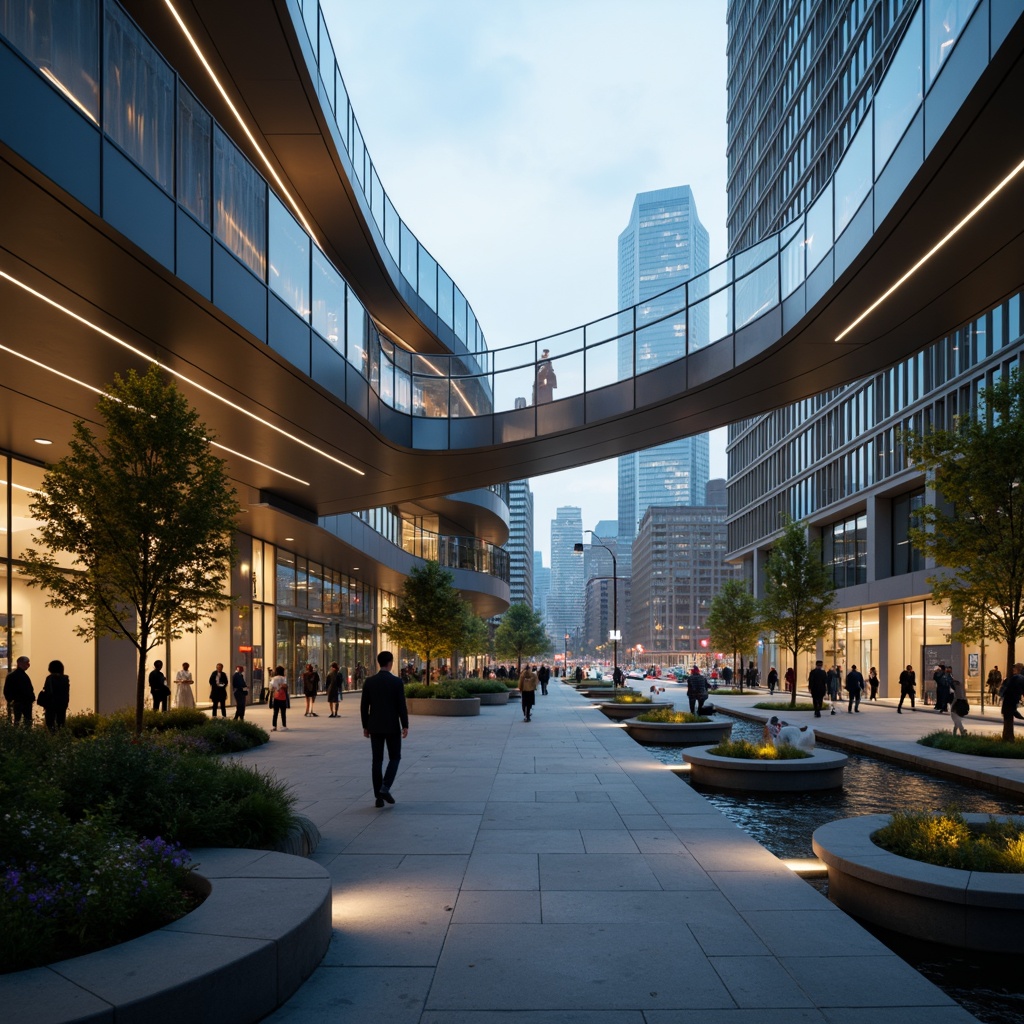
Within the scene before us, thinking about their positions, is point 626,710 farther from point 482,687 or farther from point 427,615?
point 482,687

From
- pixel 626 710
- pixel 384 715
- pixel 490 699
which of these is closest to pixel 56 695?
pixel 384 715

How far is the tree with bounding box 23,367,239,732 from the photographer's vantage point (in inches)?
534

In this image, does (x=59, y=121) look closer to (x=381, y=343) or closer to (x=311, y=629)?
(x=381, y=343)

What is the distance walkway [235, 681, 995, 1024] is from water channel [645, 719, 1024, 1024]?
16.8 inches

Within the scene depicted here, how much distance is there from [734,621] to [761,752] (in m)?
38.0

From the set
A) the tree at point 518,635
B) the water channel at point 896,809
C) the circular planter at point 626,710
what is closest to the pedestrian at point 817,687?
the circular planter at point 626,710

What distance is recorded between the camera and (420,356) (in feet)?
88.0

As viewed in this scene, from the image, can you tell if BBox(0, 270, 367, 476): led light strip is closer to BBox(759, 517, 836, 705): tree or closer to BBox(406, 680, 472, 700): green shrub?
BBox(406, 680, 472, 700): green shrub

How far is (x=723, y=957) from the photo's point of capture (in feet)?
19.1

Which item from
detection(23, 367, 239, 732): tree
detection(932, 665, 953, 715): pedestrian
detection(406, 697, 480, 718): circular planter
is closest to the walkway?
detection(23, 367, 239, 732): tree

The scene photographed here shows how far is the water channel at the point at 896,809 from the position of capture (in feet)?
18.9

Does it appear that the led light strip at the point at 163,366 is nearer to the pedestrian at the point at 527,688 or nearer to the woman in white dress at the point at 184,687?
the woman in white dress at the point at 184,687

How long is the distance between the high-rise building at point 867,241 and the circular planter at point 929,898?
7656 millimetres

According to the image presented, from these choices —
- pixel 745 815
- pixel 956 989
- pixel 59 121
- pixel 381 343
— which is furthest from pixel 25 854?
pixel 381 343
